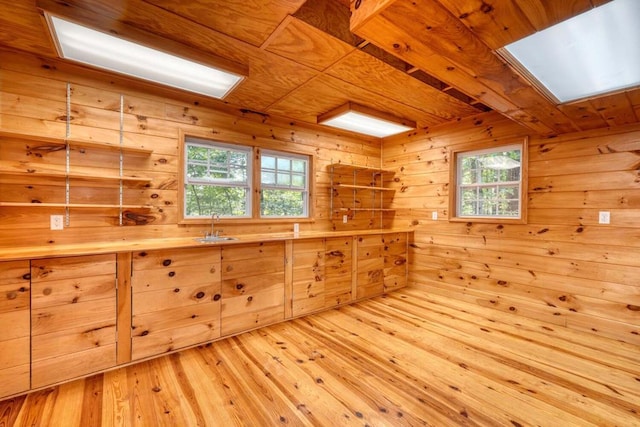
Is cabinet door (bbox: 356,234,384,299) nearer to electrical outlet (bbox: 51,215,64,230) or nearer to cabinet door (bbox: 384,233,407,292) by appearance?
cabinet door (bbox: 384,233,407,292)

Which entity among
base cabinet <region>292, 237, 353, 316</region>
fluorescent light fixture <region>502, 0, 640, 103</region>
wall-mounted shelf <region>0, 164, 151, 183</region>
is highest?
fluorescent light fixture <region>502, 0, 640, 103</region>

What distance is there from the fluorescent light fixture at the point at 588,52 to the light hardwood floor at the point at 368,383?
212 centimetres

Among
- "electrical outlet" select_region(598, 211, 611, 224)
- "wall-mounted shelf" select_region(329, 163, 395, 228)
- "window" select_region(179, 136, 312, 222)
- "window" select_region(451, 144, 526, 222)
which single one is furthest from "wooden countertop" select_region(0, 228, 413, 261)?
"electrical outlet" select_region(598, 211, 611, 224)

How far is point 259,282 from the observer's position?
9.44ft

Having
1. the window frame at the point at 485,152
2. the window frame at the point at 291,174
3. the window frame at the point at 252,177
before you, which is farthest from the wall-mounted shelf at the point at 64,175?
the window frame at the point at 485,152

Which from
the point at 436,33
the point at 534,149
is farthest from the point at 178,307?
the point at 534,149

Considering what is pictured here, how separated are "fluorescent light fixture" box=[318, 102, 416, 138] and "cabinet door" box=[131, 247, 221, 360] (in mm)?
2044

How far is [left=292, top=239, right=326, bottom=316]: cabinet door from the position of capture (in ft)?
10.3

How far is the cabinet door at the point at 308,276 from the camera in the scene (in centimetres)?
315

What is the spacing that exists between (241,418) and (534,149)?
150 inches

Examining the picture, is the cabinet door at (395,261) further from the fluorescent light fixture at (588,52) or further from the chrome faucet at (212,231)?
the fluorescent light fixture at (588,52)

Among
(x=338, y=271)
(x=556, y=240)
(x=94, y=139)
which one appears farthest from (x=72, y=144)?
(x=556, y=240)

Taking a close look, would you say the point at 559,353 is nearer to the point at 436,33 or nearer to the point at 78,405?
the point at 436,33

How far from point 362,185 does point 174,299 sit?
10.3 feet
